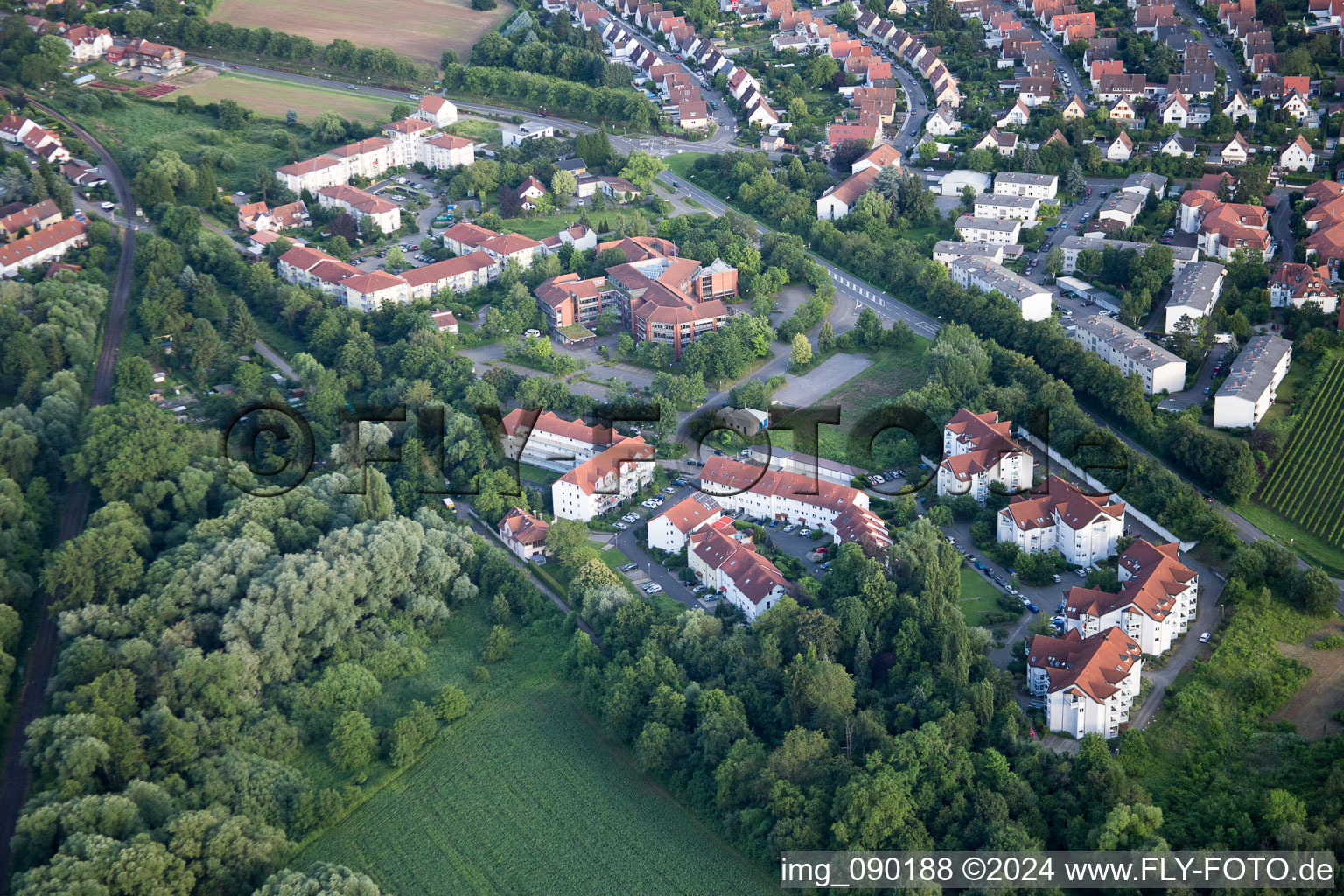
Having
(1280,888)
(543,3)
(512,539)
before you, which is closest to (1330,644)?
(1280,888)

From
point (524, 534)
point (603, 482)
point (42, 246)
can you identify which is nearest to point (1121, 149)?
point (603, 482)

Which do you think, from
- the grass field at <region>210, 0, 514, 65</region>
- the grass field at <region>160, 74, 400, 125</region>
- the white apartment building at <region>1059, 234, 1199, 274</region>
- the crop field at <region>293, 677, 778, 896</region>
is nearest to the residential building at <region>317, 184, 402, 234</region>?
the grass field at <region>160, 74, 400, 125</region>

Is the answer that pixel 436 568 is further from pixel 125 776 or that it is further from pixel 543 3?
pixel 543 3

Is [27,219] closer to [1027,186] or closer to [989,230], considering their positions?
[989,230]

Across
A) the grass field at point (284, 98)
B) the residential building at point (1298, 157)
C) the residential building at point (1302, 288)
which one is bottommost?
the grass field at point (284, 98)

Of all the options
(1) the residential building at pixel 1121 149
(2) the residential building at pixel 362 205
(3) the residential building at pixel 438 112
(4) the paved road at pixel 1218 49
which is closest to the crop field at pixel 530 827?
(2) the residential building at pixel 362 205

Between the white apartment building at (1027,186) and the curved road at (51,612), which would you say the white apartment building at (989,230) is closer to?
the white apartment building at (1027,186)

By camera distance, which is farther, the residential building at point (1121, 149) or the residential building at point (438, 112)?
the residential building at point (438, 112)
